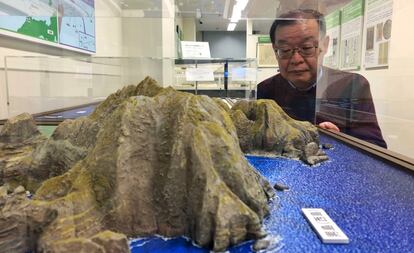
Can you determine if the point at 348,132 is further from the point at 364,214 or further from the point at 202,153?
the point at 202,153

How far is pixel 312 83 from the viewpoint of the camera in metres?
2.82

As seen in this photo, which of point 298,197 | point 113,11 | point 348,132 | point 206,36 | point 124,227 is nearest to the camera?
point 124,227

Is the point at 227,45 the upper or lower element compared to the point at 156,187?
upper

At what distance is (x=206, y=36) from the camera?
1143 centimetres

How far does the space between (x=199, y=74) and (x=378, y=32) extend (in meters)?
1.53

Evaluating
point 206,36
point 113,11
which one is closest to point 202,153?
point 113,11

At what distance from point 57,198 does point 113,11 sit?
2933mm

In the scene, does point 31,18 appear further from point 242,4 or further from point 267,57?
point 267,57

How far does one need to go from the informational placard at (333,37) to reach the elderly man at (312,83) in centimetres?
6

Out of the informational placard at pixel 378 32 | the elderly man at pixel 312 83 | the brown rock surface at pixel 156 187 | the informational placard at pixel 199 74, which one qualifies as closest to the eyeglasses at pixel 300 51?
the elderly man at pixel 312 83

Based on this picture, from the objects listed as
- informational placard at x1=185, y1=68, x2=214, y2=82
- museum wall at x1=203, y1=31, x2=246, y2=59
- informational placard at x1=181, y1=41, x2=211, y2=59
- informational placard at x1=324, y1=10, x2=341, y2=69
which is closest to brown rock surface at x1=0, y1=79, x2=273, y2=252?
informational placard at x1=185, y1=68, x2=214, y2=82

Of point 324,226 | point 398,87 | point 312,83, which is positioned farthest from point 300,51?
point 324,226

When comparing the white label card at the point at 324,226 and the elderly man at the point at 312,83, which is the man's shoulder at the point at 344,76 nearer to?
the elderly man at the point at 312,83

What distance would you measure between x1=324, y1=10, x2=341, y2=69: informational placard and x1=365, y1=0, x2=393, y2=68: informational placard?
29cm
